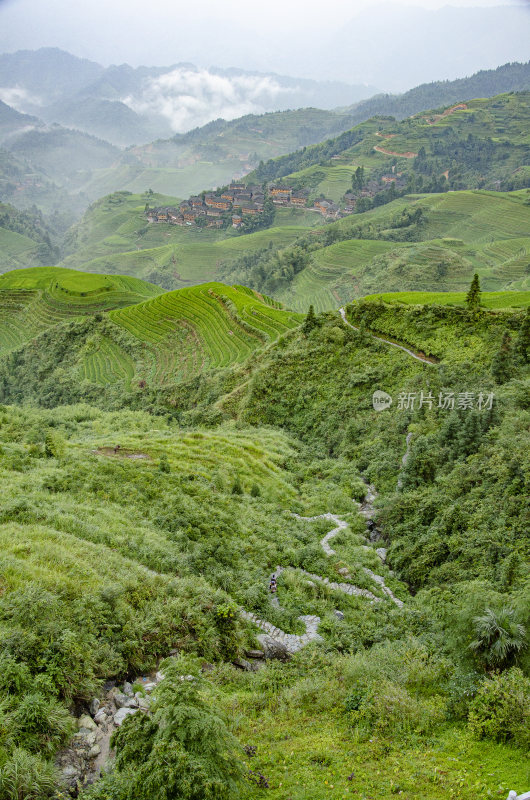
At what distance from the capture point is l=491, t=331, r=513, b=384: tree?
20.4 m

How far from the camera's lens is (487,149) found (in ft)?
449

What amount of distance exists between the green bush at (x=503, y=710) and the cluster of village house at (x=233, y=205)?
133 meters

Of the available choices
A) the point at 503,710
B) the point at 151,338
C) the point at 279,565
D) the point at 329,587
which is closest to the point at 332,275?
the point at 151,338

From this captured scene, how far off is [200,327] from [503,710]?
40015 mm

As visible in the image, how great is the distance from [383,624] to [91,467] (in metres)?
10.6

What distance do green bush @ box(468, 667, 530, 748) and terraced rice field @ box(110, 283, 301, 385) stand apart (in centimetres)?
3144

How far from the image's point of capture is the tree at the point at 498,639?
28.0 feet

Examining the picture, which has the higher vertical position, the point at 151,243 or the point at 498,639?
the point at 151,243

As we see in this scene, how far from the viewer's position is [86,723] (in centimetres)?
713

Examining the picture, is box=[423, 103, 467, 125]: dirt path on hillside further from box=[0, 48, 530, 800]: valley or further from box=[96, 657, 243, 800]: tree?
box=[96, 657, 243, 800]: tree

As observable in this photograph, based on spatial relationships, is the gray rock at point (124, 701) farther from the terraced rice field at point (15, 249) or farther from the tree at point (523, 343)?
the terraced rice field at point (15, 249)

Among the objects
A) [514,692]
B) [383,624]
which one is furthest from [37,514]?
[514,692]

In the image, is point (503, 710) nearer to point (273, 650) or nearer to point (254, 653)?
point (273, 650)

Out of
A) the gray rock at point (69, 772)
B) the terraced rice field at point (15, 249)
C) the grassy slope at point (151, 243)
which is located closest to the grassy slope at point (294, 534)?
the gray rock at point (69, 772)
